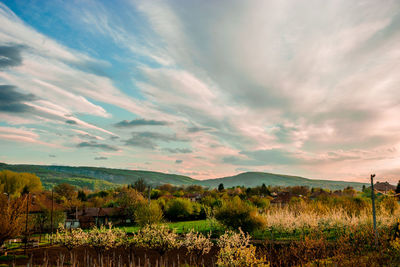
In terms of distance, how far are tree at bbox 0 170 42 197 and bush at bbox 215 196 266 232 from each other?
176 ft

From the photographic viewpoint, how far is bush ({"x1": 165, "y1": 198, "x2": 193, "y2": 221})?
4822 cm

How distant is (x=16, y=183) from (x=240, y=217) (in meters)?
58.9

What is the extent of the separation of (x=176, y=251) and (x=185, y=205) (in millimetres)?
28645

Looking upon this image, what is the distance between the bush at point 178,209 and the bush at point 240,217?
23642 mm

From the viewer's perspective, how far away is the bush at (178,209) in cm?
4822

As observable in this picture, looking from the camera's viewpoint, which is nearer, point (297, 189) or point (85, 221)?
point (85, 221)

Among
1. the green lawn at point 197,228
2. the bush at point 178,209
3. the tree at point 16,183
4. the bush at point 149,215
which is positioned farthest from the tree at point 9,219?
the tree at point 16,183

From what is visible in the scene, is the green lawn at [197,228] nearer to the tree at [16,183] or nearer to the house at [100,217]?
the house at [100,217]

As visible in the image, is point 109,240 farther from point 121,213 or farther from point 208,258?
point 121,213

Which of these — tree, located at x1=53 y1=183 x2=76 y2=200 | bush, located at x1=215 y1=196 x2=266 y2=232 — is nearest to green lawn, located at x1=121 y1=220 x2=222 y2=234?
bush, located at x1=215 y1=196 x2=266 y2=232

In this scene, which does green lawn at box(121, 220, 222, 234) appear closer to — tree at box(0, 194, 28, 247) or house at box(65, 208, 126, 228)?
house at box(65, 208, 126, 228)

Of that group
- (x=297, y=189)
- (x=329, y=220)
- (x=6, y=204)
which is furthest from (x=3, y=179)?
(x=297, y=189)

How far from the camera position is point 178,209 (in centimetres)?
4831

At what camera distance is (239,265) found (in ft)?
29.0
